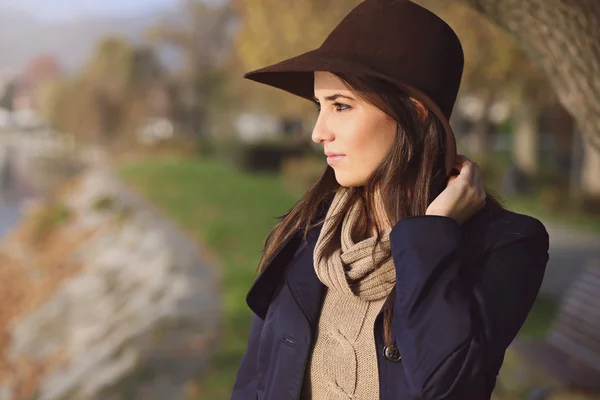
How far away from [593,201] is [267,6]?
257 inches

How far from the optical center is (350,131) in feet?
5.06

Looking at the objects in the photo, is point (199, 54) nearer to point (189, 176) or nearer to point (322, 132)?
point (189, 176)

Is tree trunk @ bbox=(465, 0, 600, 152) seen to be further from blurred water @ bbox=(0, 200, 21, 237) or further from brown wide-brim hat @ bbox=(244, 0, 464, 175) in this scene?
blurred water @ bbox=(0, 200, 21, 237)

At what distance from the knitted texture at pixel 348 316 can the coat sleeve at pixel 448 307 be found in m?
0.11

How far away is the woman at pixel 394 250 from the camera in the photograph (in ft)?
4.59

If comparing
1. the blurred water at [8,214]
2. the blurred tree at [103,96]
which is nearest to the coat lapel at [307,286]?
the blurred water at [8,214]

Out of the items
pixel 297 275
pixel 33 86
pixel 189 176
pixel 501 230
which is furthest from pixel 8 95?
pixel 501 230

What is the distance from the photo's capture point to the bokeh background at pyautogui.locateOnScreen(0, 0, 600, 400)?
410 centimetres

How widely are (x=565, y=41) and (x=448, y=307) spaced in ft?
4.43

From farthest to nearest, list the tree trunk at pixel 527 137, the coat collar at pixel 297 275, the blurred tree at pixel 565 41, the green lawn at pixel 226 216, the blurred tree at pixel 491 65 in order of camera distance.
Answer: the tree trunk at pixel 527 137
the blurred tree at pixel 491 65
the green lawn at pixel 226 216
the blurred tree at pixel 565 41
the coat collar at pixel 297 275

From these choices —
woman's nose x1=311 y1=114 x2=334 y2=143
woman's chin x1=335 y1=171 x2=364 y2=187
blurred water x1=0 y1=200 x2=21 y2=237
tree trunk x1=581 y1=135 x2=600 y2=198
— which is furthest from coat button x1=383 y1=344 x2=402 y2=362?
blurred water x1=0 y1=200 x2=21 y2=237

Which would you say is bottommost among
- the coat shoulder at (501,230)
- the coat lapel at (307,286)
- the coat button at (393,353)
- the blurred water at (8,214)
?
the blurred water at (8,214)

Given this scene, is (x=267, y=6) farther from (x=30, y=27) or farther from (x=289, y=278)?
(x=289, y=278)

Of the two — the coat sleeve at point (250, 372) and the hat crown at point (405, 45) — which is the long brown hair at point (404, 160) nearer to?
the hat crown at point (405, 45)
